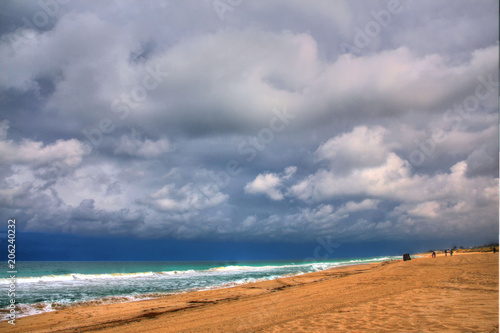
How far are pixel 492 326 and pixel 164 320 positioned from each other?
1181 centimetres

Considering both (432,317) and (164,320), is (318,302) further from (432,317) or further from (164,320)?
(164,320)

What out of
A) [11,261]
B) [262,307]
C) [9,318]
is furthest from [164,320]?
[9,318]

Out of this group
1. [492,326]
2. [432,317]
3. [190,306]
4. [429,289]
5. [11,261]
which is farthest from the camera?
[190,306]

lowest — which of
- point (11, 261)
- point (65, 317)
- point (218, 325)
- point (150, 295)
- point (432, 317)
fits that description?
point (150, 295)

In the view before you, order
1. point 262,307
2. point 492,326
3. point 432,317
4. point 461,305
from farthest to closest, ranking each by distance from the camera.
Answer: point 262,307 → point 461,305 → point 432,317 → point 492,326


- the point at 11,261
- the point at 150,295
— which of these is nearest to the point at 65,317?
the point at 11,261

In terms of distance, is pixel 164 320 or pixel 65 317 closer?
pixel 164 320

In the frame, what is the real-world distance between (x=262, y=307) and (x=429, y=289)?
888 centimetres

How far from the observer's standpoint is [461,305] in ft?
36.4

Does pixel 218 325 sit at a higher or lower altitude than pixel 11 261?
lower

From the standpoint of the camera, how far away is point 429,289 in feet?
50.8

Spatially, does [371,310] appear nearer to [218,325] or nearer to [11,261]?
[218,325]

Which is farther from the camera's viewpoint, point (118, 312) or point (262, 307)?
point (118, 312)

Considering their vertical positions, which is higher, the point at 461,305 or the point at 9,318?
the point at 461,305
